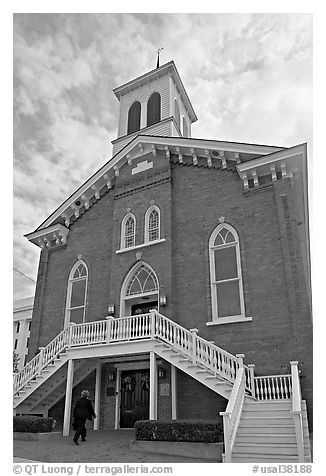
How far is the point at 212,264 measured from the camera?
1474cm

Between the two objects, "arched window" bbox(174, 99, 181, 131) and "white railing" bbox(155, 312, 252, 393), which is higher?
"arched window" bbox(174, 99, 181, 131)

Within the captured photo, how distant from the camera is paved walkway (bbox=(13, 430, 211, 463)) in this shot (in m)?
8.83

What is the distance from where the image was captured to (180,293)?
48.7 ft

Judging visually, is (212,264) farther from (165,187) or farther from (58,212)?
(58,212)

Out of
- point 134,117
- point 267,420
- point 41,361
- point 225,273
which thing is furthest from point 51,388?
point 134,117

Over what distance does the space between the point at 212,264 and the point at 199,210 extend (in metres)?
2.29

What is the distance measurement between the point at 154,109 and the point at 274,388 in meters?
15.4

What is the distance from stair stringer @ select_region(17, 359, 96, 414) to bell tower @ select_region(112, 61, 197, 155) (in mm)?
11151

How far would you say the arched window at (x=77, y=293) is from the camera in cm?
1734

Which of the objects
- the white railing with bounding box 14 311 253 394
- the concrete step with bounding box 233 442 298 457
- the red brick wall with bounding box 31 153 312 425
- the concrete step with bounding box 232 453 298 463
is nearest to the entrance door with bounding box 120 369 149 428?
the red brick wall with bounding box 31 153 312 425

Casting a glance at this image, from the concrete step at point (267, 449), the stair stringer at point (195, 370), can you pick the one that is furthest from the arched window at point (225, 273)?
the concrete step at point (267, 449)

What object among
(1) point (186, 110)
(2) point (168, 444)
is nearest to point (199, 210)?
(2) point (168, 444)

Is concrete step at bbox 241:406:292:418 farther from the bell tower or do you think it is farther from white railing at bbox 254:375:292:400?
the bell tower

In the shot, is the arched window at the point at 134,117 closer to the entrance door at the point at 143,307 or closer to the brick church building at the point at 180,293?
the brick church building at the point at 180,293
